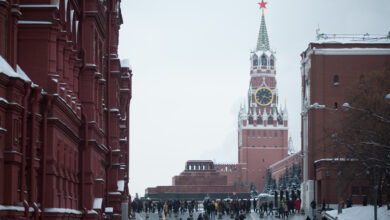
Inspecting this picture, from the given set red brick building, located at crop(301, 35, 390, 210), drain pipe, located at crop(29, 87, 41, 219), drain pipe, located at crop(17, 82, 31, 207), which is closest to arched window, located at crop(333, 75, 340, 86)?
red brick building, located at crop(301, 35, 390, 210)

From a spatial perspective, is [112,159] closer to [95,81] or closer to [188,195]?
[95,81]

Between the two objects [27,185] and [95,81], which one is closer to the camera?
[27,185]

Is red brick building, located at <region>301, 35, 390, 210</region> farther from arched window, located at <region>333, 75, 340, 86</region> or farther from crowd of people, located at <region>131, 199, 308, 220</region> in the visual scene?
crowd of people, located at <region>131, 199, 308, 220</region>

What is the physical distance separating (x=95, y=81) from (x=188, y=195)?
122157mm

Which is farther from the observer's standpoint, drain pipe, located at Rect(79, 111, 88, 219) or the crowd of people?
the crowd of people

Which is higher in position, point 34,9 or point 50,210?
point 34,9

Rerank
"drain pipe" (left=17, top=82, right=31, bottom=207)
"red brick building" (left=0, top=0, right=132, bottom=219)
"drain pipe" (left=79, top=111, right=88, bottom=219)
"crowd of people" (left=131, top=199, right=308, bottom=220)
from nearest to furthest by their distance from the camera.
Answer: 1. "red brick building" (left=0, top=0, right=132, bottom=219)
2. "drain pipe" (left=17, top=82, right=31, bottom=207)
3. "drain pipe" (left=79, top=111, right=88, bottom=219)
4. "crowd of people" (left=131, top=199, right=308, bottom=220)

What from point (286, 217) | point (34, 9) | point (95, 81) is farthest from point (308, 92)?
point (34, 9)

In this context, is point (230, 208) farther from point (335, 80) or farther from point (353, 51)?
point (353, 51)

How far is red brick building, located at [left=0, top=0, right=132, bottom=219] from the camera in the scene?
18.3 metres

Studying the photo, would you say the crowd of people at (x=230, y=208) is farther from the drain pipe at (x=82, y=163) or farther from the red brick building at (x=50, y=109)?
the drain pipe at (x=82, y=163)

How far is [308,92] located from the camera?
9181 cm

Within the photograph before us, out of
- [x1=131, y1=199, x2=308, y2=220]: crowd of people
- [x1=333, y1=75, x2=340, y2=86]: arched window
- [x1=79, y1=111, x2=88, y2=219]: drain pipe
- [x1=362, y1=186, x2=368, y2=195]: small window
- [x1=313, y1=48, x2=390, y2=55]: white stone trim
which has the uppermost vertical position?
[x1=313, y1=48, x2=390, y2=55]: white stone trim

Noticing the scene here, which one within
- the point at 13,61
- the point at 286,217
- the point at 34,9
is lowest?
the point at 286,217
